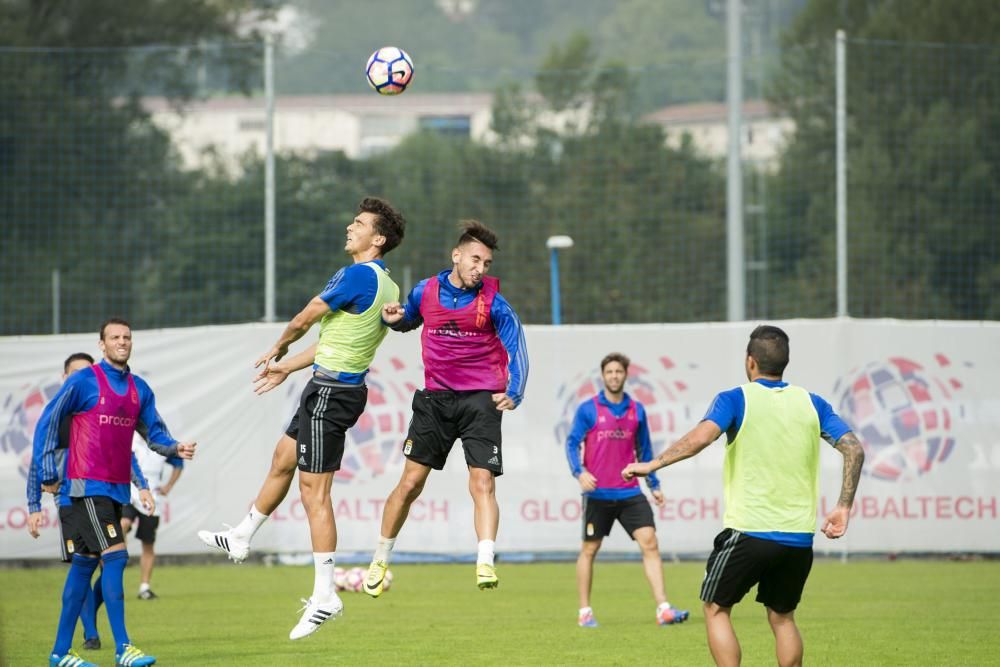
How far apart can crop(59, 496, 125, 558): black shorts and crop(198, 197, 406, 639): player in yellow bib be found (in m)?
0.95

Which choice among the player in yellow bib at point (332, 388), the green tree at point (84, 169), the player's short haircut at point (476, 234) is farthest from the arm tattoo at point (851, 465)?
the green tree at point (84, 169)

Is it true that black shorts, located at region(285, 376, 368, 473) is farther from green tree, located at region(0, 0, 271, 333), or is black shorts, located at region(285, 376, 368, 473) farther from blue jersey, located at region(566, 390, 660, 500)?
green tree, located at region(0, 0, 271, 333)

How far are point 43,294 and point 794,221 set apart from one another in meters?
14.4

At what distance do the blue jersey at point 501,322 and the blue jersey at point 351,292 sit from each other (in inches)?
11.0

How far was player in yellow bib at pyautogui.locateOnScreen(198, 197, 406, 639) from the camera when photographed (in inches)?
433

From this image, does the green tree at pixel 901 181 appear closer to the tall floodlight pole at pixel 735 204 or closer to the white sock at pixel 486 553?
the tall floodlight pole at pixel 735 204

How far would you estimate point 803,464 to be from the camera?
894 centimetres

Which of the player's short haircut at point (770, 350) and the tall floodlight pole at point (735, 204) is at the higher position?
the tall floodlight pole at point (735, 204)

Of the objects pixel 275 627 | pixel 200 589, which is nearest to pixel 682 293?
pixel 200 589

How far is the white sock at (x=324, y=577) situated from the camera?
10852 mm

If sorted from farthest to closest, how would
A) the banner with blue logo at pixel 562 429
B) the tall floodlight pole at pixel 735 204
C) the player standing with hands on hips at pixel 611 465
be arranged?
1. the tall floodlight pole at pixel 735 204
2. the banner with blue logo at pixel 562 429
3. the player standing with hands on hips at pixel 611 465

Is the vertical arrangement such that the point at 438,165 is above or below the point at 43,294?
above

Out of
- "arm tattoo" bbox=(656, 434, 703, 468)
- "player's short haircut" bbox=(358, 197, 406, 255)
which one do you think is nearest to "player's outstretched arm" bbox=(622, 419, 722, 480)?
"arm tattoo" bbox=(656, 434, 703, 468)

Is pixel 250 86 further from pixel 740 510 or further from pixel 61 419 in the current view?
pixel 740 510
